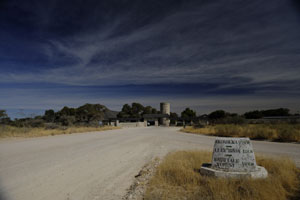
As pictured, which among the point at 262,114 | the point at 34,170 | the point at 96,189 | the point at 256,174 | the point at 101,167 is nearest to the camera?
the point at 96,189

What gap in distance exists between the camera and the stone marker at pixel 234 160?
5117mm

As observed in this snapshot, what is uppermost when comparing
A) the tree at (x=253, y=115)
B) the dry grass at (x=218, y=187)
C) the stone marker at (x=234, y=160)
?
the tree at (x=253, y=115)

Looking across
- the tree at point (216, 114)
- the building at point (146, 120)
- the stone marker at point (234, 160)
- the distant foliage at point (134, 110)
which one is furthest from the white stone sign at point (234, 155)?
the distant foliage at point (134, 110)

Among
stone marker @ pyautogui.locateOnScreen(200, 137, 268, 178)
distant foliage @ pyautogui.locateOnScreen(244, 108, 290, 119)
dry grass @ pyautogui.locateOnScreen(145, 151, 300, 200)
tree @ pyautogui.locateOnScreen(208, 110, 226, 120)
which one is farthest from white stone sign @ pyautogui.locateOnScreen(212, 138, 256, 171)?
tree @ pyautogui.locateOnScreen(208, 110, 226, 120)

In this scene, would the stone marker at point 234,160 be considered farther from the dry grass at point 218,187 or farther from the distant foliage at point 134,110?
the distant foliage at point 134,110

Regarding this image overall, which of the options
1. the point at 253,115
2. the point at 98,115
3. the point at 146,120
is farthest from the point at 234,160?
the point at 253,115

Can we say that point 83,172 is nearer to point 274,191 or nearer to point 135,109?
point 274,191

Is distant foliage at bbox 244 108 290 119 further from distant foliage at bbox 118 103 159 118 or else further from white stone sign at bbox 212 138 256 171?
white stone sign at bbox 212 138 256 171

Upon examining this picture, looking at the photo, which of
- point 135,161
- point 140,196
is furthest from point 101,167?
point 140,196

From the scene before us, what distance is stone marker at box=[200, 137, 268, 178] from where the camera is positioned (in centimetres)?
512

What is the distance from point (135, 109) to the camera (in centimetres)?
9294

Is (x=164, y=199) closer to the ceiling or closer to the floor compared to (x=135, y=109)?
closer to the floor

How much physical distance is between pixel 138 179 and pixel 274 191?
11.5 ft

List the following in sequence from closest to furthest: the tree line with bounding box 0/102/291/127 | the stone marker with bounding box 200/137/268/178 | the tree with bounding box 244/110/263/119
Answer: the stone marker with bounding box 200/137/268/178 → the tree line with bounding box 0/102/291/127 → the tree with bounding box 244/110/263/119
